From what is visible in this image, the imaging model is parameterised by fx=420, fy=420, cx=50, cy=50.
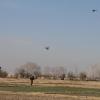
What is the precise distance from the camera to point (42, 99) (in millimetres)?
38031

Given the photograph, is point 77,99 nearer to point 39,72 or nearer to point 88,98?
point 88,98

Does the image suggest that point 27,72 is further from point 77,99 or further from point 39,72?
point 77,99

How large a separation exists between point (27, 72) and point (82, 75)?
24.8 meters

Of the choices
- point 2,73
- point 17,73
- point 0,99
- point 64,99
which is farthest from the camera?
point 17,73

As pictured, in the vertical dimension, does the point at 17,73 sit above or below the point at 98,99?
above

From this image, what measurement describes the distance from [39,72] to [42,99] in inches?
6275

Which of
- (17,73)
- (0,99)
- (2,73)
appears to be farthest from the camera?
(17,73)

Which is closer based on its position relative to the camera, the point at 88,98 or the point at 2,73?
the point at 88,98

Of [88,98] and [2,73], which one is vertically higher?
[2,73]

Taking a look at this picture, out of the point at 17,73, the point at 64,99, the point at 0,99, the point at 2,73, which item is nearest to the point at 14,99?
the point at 0,99

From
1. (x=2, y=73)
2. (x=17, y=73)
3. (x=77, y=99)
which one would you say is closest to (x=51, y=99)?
(x=77, y=99)

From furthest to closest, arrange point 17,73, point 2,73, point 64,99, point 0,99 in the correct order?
point 17,73 → point 2,73 → point 64,99 → point 0,99

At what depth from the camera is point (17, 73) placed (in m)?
194

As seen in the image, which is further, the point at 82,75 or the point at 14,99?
the point at 82,75
